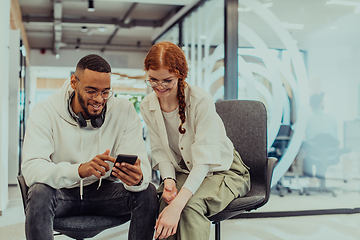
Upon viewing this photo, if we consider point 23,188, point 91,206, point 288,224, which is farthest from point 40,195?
point 288,224

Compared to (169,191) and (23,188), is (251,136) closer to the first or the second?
(169,191)

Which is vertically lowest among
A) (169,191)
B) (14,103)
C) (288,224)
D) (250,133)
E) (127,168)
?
(288,224)

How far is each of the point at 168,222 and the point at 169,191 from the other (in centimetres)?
19

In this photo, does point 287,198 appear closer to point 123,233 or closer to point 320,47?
point 320,47

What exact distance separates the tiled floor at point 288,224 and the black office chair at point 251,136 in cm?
85

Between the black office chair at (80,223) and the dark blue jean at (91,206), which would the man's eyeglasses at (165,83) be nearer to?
the dark blue jean at (91,206)

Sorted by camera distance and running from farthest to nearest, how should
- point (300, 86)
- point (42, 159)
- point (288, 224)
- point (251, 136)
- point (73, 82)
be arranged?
point (300, 86), point (288, 224), point (251, 136), point (73, 82), point (42, 159)

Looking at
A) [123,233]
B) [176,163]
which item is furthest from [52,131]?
[123,233]

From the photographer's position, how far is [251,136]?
192 centimetres

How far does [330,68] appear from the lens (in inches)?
128

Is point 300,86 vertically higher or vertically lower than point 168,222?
higher

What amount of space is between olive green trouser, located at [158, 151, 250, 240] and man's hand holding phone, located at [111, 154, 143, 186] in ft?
0.74

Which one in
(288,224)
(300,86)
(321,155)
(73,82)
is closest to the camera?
(73,82)

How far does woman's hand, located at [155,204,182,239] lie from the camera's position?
129 cm
